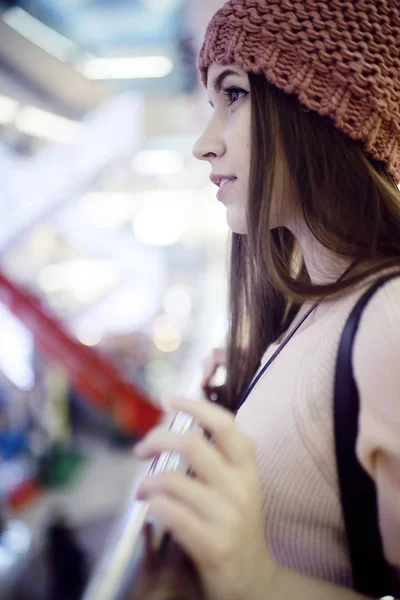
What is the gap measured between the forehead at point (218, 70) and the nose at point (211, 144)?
0.06m

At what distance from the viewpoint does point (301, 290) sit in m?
0.51

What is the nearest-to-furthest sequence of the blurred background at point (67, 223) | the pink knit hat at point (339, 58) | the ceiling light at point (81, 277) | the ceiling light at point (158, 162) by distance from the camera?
the pink knit hat at point (339, 58) → the blurred background at point (67, 223) → the ceiling light at point (158, 162) → the ceiling light at point (81, 277)

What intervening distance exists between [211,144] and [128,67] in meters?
2.41

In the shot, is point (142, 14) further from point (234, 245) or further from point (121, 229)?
point (121, 229)

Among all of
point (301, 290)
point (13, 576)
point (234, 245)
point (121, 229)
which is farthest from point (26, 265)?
point (301, 290)

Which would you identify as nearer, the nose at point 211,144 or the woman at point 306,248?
the woman at point 306,248

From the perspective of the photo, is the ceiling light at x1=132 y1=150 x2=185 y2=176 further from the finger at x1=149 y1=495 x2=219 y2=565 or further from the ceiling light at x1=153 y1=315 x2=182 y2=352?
the finger at x1=149 y1=495 x2=219 y2=565

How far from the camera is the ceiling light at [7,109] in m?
2.48

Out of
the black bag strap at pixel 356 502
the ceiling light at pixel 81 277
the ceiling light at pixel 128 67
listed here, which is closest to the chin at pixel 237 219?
the black bag strap at pixel 356 502

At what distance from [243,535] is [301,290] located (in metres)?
0.29

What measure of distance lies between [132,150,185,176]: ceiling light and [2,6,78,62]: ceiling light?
1263 mm

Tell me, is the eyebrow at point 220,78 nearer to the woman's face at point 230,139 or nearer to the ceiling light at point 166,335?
the woman's face at point 230,139

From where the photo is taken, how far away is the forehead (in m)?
→ 0.55

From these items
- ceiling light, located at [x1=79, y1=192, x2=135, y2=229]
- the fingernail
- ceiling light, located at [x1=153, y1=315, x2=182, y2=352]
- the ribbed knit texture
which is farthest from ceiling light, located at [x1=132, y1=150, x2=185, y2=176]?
the fingernail
